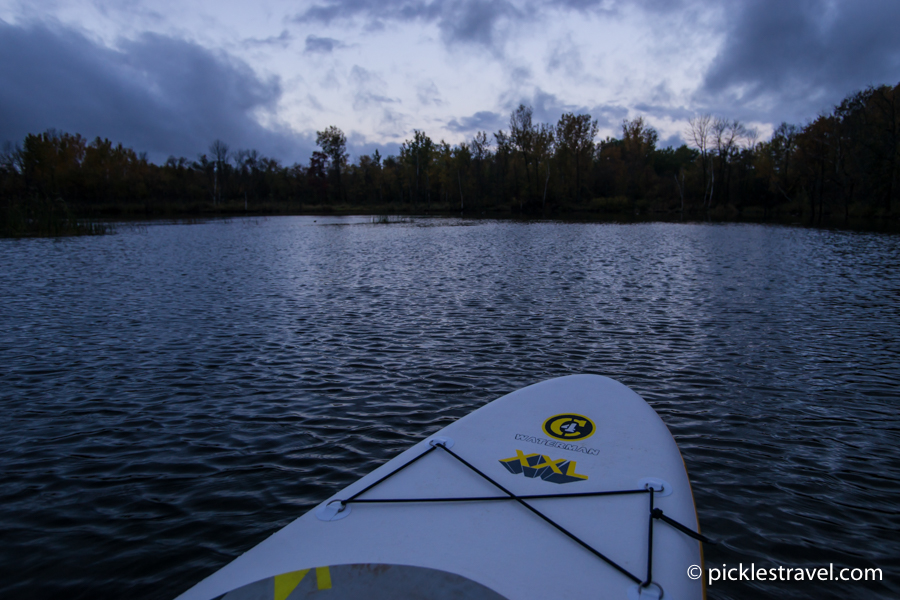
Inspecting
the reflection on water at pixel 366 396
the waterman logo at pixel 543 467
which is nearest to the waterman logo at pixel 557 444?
the waterman logo at pixel 543 467

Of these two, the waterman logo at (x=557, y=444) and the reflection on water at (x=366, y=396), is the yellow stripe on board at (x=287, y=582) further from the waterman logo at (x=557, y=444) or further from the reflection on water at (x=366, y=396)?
the waterman logo at (x=557, y=444)

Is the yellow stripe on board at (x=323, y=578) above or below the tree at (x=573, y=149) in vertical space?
below

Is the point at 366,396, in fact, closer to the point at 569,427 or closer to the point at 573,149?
the point at 569,427

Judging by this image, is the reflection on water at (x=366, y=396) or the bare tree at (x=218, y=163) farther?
the bare tree at (x=218, y=163)

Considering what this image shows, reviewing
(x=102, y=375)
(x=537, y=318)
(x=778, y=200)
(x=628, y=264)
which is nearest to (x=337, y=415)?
(x=102, y=375)

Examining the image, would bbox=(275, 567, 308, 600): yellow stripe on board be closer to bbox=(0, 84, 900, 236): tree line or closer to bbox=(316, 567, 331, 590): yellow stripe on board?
bbox=(316, 567, 331, 590): yellow stripe on board

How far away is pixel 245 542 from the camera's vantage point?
124 inches

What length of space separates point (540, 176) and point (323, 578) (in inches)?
3001

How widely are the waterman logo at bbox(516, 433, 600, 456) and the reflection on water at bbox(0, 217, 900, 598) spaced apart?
36.5 inches

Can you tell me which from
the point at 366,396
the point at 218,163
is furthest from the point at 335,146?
the point at 366,396

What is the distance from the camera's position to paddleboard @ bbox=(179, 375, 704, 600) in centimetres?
229

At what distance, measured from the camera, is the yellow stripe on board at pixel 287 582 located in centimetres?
229

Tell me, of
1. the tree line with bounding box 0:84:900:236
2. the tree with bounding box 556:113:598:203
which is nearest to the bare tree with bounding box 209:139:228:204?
the tree line with bounding box 0:84:900:236

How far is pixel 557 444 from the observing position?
3.43m
